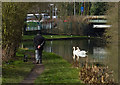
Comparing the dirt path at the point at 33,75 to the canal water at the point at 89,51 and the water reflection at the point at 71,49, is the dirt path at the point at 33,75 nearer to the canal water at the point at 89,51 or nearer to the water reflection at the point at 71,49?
the canal water at the point at 89,51

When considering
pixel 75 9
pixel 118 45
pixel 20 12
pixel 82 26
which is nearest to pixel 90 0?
pixel 75 9

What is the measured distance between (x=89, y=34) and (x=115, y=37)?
2302 centimetres

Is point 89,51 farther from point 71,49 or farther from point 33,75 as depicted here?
point 33,75

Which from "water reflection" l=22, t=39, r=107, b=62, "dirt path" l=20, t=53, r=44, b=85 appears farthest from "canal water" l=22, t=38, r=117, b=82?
"dirt path" l=20, t=53, r=44, b=85

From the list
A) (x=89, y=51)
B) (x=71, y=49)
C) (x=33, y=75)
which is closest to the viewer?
(x=33, y=75)

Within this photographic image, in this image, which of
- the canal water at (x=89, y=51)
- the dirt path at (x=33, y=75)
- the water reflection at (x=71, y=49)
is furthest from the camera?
the water reflection at (x=71, y=49)

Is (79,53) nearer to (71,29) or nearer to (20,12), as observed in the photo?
(20,12)

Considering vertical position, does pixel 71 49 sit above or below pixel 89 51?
above

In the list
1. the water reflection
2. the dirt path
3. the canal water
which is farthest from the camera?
the water reflection

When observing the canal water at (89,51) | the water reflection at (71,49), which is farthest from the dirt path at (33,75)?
the water reflection at (71,49)

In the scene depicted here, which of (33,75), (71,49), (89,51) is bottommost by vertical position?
(33,75)

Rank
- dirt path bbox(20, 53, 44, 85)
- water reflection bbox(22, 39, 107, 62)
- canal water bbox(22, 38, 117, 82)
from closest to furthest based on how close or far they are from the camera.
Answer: dirt path bbox(20, 53, 44, 85)
canal water bbox(22, 38, 117, 82)
water reflection bbox(22, 39, 107, 62)

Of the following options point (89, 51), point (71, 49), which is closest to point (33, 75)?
point (89, 51)

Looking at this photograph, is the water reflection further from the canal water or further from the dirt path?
the dirt path
